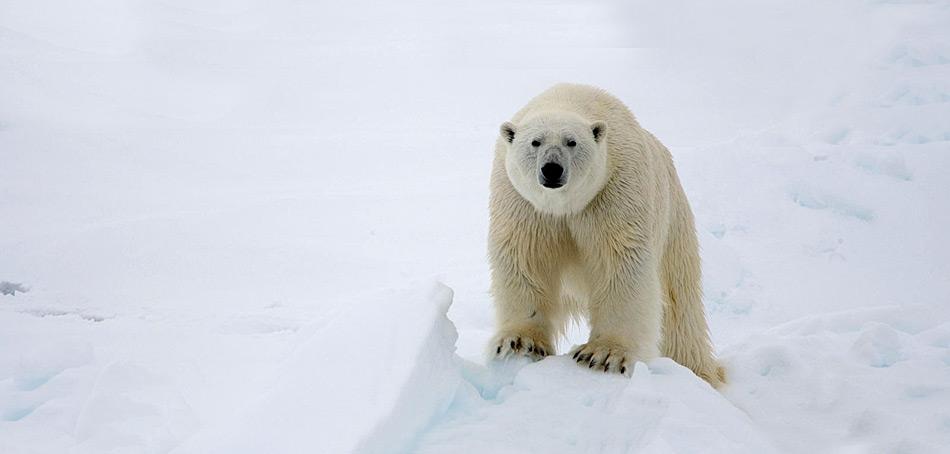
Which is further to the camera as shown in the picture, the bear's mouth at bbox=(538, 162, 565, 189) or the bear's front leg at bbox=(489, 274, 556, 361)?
the bear's front leg at bbox=(489, 274, 556, 361)

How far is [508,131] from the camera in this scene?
353 centimetres

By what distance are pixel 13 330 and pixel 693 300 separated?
4465 millimetres

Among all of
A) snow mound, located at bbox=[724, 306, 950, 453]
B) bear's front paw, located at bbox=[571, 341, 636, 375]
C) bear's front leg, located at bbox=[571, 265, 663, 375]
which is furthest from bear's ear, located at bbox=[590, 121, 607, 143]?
snow mound, located at bbox=[724, 306, 950, 453]

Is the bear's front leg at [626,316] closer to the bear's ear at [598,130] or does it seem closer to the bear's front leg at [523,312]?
the bear's front leg at [523,312]

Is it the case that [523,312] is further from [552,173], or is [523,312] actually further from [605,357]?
[552,173]

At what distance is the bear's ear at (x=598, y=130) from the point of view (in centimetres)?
345

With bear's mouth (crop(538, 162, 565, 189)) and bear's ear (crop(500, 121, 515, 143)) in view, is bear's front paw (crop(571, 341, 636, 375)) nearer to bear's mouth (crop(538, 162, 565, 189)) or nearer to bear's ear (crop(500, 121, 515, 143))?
bear's mouth (crop(538, 162, 565, 189))

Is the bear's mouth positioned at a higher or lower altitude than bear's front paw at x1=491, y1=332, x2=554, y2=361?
higher

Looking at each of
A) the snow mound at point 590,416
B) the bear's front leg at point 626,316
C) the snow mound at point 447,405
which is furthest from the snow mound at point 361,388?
the bear's front leg at point 626,316

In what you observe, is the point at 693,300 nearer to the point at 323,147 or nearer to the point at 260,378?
the point at 260,378

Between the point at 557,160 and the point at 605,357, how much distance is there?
812 millimetres

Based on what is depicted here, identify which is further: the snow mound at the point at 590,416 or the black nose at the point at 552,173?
the black nose at the point at 552,173

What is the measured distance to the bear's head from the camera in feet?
10.8

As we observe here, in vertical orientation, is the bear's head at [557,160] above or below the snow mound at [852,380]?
above
